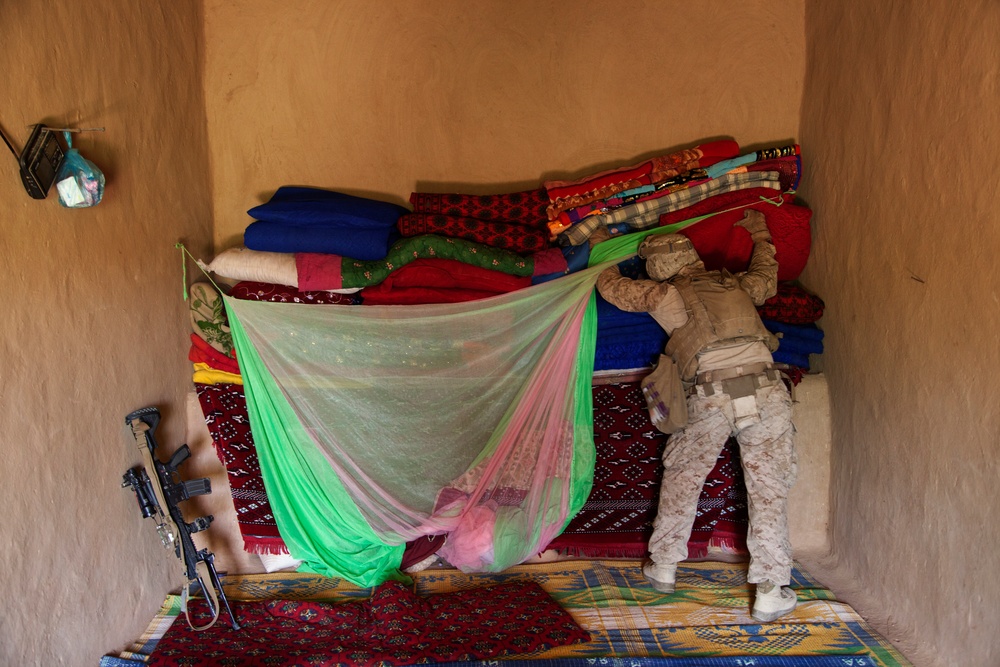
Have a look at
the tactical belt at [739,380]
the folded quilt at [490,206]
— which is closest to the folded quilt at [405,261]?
the folded quilt at [490,206]

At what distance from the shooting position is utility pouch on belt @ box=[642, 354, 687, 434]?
9.04 feet

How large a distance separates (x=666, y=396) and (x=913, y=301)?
813 mm

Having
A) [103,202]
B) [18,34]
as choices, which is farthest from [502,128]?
[18,34]

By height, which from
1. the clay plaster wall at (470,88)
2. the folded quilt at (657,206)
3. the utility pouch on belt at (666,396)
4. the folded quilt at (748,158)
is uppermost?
the clay plaster wall at (470,88)

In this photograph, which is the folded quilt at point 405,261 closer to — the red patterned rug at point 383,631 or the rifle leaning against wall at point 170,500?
the rifle leaning against wall at point 170,500

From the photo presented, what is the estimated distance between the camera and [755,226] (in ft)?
9.78

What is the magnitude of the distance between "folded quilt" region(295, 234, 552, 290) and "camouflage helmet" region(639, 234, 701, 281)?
436 mm

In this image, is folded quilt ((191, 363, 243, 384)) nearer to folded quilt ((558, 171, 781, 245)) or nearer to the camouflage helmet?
folded quilt ((558, 171, 781, 245))

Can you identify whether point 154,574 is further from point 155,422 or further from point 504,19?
point 504,19

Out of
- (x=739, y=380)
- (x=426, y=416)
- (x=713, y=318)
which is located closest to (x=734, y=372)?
(x=739, y=380)

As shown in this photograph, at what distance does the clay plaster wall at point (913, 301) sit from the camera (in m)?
2.19

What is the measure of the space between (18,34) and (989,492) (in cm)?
281

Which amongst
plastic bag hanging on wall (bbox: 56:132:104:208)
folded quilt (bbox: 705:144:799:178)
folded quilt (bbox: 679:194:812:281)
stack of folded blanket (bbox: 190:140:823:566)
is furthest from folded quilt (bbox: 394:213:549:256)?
plastic bag hanging on wall (bbox: 56:132:104:208)

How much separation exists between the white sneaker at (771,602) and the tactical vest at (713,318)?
742 mm
